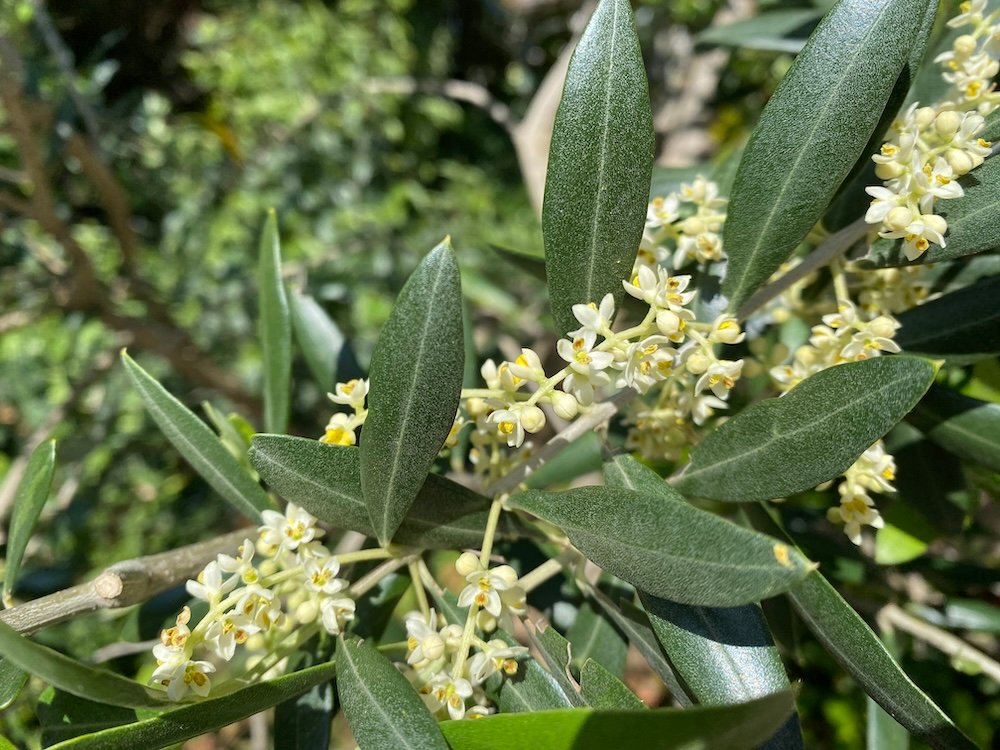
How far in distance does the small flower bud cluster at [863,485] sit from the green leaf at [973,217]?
0.21 meters

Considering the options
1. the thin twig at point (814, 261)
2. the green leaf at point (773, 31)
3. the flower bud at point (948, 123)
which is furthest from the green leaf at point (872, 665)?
the green leaf at point (773, 31)

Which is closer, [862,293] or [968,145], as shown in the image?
[968,145]

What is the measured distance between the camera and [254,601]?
26.3 inches

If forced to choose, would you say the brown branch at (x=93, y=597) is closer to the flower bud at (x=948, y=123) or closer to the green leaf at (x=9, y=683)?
the green leaf at (x=9, y=683)

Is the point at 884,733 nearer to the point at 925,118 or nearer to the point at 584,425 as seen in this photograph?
the point at 584,425

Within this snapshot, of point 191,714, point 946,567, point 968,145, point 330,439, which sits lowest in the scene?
point 946,567

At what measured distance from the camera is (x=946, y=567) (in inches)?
49.7

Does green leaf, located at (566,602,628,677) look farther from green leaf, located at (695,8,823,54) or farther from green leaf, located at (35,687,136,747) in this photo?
green leaf, located at (695,8,823,54)

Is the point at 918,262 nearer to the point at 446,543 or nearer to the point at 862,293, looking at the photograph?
the point at 862,293

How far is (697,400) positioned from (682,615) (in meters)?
0.23

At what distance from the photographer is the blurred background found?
1782 millimetres

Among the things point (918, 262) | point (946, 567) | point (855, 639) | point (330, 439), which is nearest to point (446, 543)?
point (330, 439)

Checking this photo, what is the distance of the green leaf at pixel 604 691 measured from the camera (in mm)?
636

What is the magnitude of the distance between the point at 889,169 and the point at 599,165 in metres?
0.28
